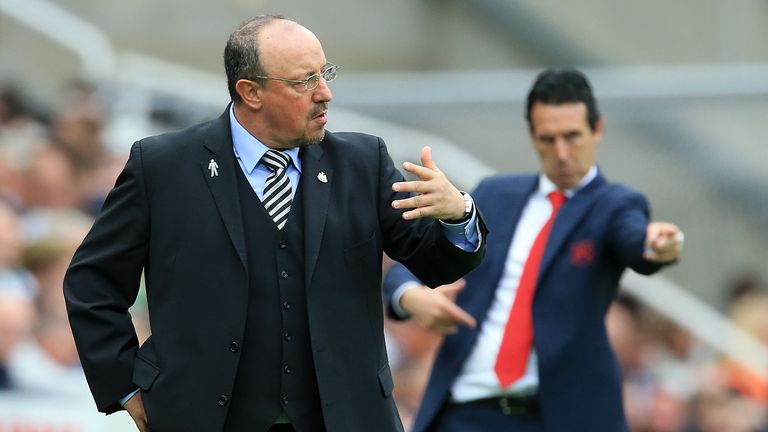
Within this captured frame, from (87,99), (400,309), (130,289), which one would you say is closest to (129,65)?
(87,99)

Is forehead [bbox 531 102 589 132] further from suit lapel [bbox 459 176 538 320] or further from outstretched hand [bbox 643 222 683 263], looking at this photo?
outstretched hand [bbox 643 222 683 263]

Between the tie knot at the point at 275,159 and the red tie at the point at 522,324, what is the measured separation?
1.51 meters

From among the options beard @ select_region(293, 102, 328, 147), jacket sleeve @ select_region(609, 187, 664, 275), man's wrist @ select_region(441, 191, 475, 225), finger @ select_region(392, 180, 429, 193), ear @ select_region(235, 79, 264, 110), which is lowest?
jacket sleeve @ select_region(609, 187, 664, 275)

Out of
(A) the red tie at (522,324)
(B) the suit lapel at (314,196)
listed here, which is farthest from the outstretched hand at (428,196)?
(A) the red tie at (522,324)

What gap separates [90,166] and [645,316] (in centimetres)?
388

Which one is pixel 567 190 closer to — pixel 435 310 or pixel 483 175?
pixel 435 310

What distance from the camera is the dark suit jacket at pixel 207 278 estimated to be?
4438mm

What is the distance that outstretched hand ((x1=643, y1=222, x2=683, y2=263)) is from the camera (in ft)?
17.8

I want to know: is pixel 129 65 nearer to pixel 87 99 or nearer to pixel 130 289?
pixel 87 99

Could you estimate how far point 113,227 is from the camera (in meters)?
4.50

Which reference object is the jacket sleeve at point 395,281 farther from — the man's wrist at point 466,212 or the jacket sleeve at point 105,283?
the jacket sleeve at point 105,283

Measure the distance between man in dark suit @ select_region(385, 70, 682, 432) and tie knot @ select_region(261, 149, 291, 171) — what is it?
1.16 m

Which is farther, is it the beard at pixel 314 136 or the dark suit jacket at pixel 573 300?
the dark suit jacket at pixel 573 300

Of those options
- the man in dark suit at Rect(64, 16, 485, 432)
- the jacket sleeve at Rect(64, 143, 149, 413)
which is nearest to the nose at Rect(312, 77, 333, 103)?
the man in dark suit at Rect(64, 16, 485, 432)
